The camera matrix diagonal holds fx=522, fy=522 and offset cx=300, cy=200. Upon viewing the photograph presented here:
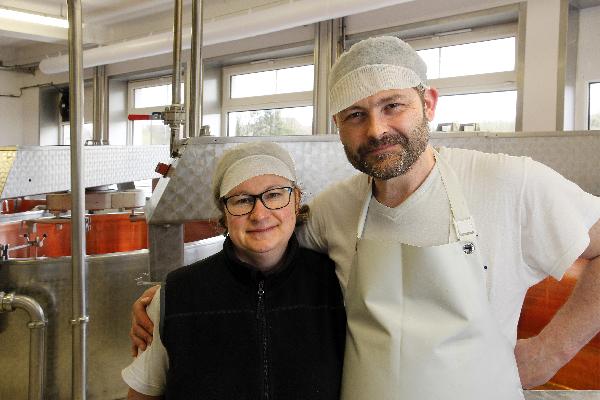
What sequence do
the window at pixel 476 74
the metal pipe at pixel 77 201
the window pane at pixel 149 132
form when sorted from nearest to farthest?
1. the metal pipe at pixel 77 201
2. the window at pixel 476 74
3. the window pane at pixel 149 132

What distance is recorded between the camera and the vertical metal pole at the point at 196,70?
150cm

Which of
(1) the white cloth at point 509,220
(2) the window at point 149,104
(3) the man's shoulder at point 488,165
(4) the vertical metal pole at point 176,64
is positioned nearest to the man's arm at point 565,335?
(1) the white cloth at point 509,220

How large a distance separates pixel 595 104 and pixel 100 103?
18.9ft

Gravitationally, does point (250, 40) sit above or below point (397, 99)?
above

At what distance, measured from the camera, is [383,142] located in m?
0.91

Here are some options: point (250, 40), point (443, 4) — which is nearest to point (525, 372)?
point (443, 4)

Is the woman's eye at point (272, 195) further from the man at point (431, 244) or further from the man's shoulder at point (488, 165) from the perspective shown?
the man's shoulder at point (488, 165)

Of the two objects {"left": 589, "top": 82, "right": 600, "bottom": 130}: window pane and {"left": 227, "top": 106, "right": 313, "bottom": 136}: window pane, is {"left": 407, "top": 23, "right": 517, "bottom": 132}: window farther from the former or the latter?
{"left": 227, "top": 106, "right": 313, "bottom": 136}: window pane

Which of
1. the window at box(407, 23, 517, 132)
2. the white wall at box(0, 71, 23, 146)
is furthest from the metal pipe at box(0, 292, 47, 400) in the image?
the white wall at box(0, 71, 23, 146)

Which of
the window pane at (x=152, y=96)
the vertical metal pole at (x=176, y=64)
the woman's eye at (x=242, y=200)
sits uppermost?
→ the window pane at (x=152, y=96)

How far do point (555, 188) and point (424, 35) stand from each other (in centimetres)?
357

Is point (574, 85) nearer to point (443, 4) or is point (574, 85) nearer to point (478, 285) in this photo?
point (443, 4)

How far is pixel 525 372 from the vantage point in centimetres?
104

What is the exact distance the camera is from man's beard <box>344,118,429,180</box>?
91cm
